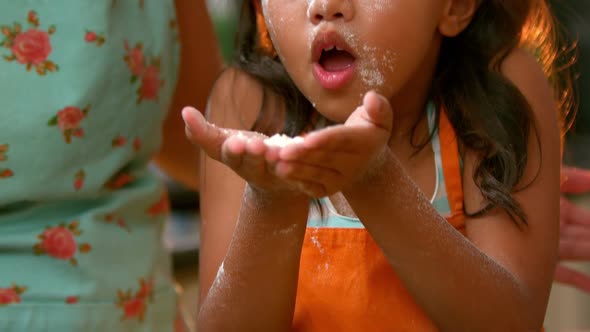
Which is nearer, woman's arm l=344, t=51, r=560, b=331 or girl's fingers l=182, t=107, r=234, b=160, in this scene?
girl's fingers l=182, t=107, r=234, b=160

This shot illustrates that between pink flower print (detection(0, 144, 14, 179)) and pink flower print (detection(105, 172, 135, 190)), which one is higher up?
pink flower print (detection(0, 144, 14, 179))

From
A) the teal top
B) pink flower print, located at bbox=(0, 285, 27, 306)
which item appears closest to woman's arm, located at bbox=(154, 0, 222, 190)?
the teal top

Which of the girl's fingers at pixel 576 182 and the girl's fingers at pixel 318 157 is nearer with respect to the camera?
the girl's fingers at pixel 318 157

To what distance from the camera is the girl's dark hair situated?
118 centimetres

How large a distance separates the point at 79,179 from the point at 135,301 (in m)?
0.21

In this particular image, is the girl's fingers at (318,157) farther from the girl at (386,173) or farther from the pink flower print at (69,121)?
the pink flower print at (69,121)

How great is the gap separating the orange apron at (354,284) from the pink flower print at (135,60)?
417 millimetres

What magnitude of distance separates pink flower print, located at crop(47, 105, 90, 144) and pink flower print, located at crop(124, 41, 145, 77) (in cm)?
10

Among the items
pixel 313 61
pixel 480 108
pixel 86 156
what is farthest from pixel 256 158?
pixel 86 156

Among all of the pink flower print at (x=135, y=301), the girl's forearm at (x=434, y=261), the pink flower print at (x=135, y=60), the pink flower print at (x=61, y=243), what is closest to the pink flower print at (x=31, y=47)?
the pink flower print at (x=135, y=60)

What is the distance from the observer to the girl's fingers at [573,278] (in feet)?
4.99

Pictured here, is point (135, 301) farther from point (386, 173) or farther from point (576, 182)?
point (576, 182)

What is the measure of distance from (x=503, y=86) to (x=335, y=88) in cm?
27

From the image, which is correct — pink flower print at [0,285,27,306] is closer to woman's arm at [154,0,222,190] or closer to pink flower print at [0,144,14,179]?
pink flower print at [0,144,14,179]
